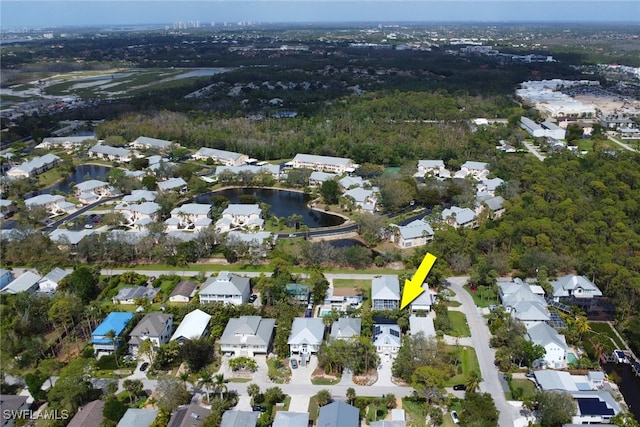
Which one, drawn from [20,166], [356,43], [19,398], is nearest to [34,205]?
[20,166]

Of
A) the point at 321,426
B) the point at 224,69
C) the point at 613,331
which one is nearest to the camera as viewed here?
the point at 321,426

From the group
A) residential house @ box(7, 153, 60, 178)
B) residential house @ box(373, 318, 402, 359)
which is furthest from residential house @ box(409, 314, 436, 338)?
residential house @ box(7, 153, 60, 178)

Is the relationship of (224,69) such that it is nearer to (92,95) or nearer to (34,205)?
(92,95)

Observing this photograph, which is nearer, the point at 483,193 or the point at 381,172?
the point at 483,193

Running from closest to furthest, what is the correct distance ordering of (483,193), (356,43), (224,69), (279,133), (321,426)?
(321,426) < (483,193) < (279,133) < (224,69) < (356,43)

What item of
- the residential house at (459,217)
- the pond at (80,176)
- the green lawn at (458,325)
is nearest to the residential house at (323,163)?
the residential house at (459,217)

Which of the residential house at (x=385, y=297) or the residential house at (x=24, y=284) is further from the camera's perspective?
the residential house at (x=24, y=284)

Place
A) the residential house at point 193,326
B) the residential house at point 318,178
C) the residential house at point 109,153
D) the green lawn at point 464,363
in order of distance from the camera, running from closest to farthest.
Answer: the green lawn at point 464,363 → the residential house at point 193,326 → the residential house at point 318,178 → the residential house at point 109,153

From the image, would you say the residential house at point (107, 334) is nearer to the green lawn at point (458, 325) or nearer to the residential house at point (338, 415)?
the residential house at point (338, 415)
